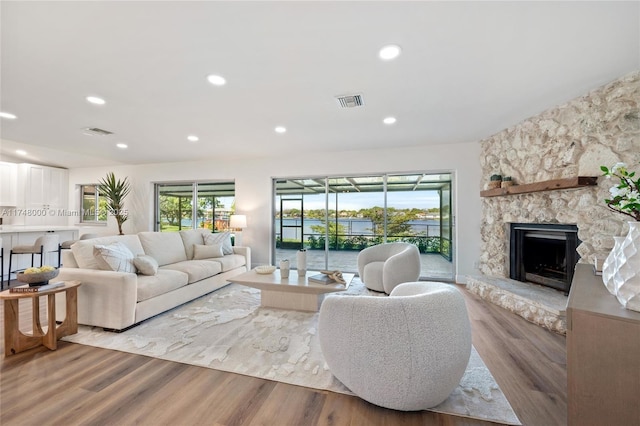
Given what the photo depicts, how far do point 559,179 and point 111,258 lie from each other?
5050mm

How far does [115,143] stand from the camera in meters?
5.05

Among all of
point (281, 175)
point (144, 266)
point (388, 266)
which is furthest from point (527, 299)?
point (281, 175)

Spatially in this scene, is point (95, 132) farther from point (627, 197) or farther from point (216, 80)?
point (627, 197)

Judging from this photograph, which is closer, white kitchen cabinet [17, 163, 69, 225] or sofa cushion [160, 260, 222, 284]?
sofa cushion [160, 260, 222, 284]

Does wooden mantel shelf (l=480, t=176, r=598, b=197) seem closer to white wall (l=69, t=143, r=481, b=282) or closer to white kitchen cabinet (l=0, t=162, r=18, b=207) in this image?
white wall (l=69, t=143, r=481, b=282)

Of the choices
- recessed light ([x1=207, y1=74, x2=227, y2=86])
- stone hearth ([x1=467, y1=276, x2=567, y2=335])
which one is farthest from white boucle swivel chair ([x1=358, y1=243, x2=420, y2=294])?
recessed light ([x1=207, y1=74, x2=227, y2=86])

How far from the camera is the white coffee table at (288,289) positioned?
3.11 meters

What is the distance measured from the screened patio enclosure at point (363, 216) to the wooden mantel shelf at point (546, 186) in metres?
1.18

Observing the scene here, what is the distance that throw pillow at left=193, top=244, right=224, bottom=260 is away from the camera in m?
4.56

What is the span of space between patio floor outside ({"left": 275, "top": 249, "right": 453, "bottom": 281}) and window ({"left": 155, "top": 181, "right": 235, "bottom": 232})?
1.80 metres

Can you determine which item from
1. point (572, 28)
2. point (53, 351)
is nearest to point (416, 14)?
point (572, 28)

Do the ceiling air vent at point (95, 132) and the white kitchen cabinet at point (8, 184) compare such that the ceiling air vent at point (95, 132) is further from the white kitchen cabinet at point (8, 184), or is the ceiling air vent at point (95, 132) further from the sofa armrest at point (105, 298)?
the white kitchen cabinet at point (8, 184)

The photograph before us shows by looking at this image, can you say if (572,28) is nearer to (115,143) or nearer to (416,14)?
(416,14)

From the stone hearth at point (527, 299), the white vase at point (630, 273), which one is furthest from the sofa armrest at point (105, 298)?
the stone hearth at point (527, 299)
